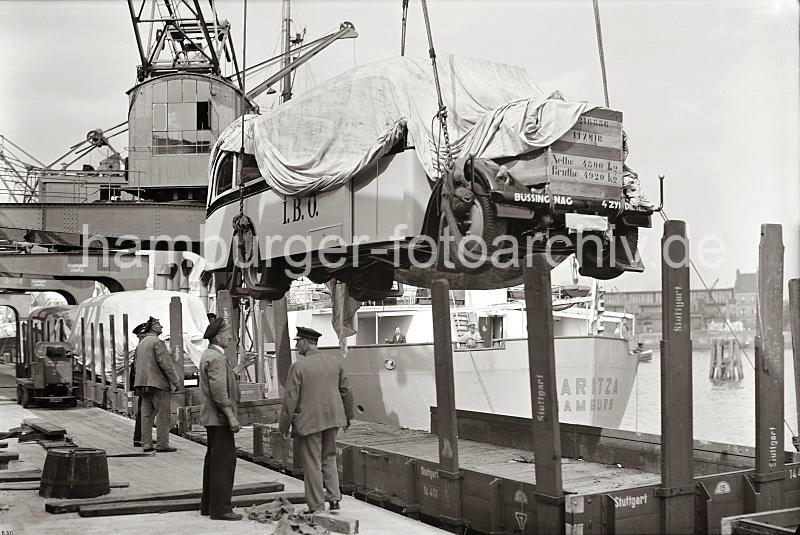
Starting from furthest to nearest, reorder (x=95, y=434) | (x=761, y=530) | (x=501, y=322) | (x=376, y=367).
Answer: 1. (x=501, y=322)
2. (x=376, y=367)
3. (x=95, y=434)
4. (x=761, y=530)

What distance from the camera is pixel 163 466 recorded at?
13266 mm

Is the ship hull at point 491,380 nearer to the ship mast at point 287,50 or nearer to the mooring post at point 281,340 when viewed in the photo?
the mooring post at point 281,340

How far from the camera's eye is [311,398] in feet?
30.3

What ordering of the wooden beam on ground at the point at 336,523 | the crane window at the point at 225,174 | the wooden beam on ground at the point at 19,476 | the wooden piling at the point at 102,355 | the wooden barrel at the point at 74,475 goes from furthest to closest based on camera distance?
the wooden piling at the point at 102,355 < the crane window at the point at 225,174 < the wooden beam on ground at the point at 19,476 < the wooden barrel at the point at 74,475 < the wooden beam on ground at the point at 336,523

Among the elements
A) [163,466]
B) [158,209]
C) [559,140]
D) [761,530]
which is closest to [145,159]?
[158,209]

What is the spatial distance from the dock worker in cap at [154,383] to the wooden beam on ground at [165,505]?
4.91 metres

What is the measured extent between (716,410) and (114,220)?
5065 centimetres

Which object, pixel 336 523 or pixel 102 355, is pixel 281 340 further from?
pixel 102 355

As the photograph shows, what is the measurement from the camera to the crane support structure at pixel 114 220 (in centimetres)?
2527

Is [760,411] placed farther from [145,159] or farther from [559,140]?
[145,159]

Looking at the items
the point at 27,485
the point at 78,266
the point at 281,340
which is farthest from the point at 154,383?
the point at 78,266

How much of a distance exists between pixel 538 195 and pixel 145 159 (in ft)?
74.4

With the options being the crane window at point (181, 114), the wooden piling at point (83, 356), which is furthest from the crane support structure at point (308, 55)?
the wooden piling at point (83, 356)

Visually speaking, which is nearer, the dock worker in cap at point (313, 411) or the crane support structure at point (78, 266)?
the dock worker in cap at point (313, 411)
